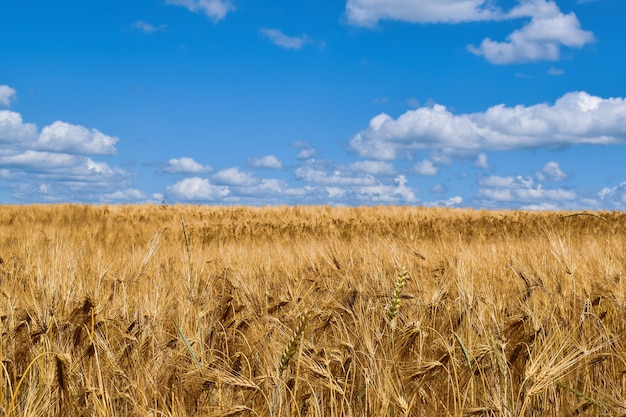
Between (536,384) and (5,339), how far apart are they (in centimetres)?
227

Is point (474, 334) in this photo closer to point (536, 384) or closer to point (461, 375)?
point (461, 375)

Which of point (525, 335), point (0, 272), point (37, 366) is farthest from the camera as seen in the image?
point (0, 272)

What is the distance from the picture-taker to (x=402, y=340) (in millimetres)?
2312

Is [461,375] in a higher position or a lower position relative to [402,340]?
lower

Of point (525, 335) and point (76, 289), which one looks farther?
point (76, 289)

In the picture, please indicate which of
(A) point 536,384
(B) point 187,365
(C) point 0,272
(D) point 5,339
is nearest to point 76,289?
(D) point 5,339

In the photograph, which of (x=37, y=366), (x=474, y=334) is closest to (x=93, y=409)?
(x=37, y=366)

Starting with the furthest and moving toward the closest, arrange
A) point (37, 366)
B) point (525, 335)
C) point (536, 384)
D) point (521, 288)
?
point (521, 288) < point (525, 335) < point (37, 366) < point (536, 384)

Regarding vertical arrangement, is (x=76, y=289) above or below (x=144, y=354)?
above

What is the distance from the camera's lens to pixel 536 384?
1.74 meters

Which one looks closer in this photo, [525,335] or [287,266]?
[525,335]

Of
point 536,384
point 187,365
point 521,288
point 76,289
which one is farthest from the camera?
point 521,288

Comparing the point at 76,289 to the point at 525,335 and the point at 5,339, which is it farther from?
the point at 525,335

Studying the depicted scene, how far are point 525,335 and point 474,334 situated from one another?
23cm
